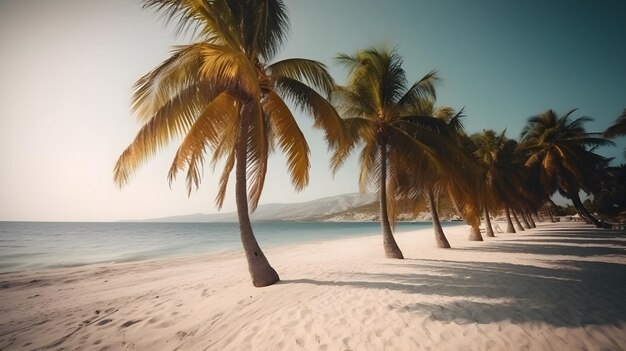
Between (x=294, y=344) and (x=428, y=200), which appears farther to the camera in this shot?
(x=428, y=200)

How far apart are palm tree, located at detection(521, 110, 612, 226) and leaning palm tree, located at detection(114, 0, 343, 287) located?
2507cm

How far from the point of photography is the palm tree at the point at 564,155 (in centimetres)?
2217

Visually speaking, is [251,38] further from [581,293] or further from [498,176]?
[498,176]

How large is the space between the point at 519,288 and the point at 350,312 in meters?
4.25

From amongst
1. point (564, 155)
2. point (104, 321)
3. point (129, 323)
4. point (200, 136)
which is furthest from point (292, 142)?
point (564, 155)

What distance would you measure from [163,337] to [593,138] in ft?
105

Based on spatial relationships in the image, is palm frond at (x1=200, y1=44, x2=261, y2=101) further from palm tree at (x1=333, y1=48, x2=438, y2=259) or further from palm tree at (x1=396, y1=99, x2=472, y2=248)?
palm tree at (x1=396, y1=99, x2=472, y2=248)

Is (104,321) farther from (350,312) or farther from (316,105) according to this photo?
(316,105)

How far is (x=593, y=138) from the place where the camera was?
22.4 meters

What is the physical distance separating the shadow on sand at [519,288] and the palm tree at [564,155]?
16.3 m

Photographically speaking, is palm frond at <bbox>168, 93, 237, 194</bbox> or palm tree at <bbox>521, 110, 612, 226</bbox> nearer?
palm frond at <bbox>168, 93, 237, 194</bbox>

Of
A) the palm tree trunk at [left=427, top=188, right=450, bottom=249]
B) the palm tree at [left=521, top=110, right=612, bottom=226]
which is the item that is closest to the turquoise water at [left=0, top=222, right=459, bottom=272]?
the palm tree trunk at [left=427, top=188, right=450, bottom=249]

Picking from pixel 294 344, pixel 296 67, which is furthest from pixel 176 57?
pixel 294 344

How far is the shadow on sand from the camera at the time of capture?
14.8 feet
